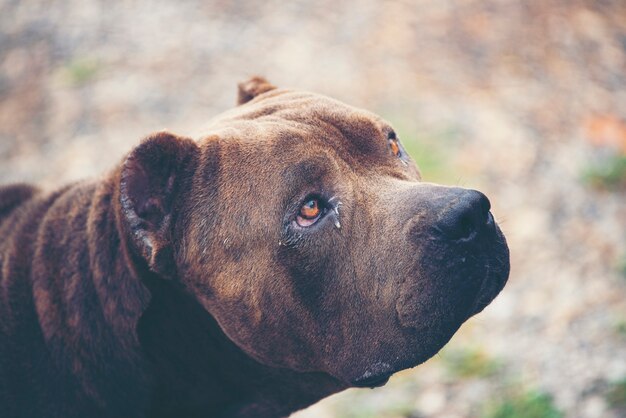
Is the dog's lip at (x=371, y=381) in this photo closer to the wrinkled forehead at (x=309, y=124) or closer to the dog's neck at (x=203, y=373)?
the dog's neck at (x=203, y=373)

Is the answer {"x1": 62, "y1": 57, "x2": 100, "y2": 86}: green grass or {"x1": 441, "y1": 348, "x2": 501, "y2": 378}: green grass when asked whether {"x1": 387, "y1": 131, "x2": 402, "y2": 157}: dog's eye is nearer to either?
{"x1": 441, "y1": 348, "x2": 501, "y2": 378}: green grass

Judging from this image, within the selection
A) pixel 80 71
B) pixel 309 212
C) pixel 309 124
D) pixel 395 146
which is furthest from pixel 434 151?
pixel 80 71

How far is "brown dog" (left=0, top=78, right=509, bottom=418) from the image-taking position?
2902 millimetres

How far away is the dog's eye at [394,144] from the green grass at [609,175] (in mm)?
3711

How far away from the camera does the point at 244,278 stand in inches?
120

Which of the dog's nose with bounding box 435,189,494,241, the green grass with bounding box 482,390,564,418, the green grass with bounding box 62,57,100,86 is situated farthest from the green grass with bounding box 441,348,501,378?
the green grass with bounding box 62,57,100,86

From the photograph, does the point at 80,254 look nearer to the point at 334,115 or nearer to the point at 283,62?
the point at 334,115

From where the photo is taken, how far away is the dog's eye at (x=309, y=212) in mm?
3025

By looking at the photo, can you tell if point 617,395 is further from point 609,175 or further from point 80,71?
point 80,71

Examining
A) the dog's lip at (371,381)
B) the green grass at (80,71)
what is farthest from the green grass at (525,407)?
the green grass at (80,71)

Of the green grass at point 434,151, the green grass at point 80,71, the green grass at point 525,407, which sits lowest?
the green grass at point 525,407

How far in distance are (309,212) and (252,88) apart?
1200 millimetres

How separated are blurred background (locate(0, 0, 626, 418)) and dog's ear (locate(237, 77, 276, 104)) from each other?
2.43 meters

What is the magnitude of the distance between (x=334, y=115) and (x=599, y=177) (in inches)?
163
